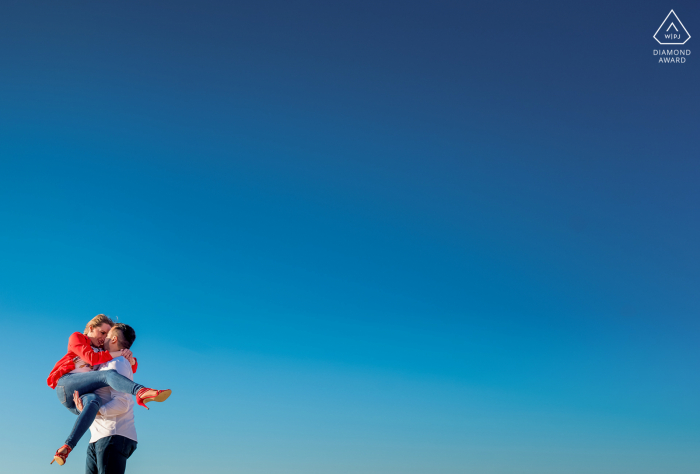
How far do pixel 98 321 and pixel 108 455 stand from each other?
2366mm

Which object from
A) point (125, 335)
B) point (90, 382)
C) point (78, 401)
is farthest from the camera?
point (125, 335)

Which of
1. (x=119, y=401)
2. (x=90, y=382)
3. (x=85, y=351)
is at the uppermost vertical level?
(x=85, y=351)

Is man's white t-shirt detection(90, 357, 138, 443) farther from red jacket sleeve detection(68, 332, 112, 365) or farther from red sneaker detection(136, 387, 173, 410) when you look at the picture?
red sneaker detection(136, 387, 173, 410)

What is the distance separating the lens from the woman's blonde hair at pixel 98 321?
31.5 ft

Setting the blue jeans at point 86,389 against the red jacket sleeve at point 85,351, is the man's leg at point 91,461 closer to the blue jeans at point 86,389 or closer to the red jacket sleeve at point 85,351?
the blue jeans at point 86,389

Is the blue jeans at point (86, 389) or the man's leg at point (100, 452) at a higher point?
the blue jeans at point (86, 389)

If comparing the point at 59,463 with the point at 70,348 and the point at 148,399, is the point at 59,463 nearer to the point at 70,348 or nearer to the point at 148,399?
the point at 148,399

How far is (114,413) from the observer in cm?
859

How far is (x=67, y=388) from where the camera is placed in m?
8.66

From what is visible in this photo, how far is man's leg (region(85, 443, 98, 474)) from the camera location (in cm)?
→ 845

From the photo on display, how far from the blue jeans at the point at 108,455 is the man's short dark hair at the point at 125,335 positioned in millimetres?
1618

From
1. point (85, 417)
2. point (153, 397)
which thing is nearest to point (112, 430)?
point (85, 417)

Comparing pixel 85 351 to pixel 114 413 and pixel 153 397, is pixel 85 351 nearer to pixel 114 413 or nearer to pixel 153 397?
pixel 114 413

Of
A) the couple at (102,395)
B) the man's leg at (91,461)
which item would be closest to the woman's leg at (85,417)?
the couple at (102,395)
